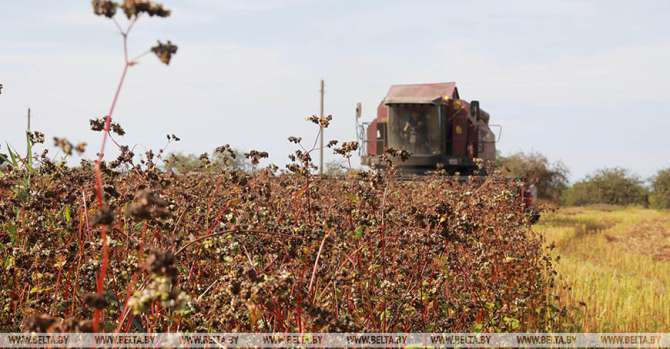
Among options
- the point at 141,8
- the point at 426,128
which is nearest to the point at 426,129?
the point at 426,128

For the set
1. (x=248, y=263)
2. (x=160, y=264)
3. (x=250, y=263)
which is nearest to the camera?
(x=160, y=264)

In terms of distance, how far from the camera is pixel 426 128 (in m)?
19.0

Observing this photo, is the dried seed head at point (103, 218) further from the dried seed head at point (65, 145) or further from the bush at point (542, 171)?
the bush at point (542, 171)

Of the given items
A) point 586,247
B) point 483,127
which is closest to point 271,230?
point 586,247

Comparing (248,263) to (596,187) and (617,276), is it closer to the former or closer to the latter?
(617,276)

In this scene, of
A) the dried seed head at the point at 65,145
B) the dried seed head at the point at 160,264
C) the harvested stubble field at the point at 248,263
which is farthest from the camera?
the harvested stubble field at the point at 248,263

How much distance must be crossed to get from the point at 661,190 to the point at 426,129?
29874 mm

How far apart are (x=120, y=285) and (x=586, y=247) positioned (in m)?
13.4

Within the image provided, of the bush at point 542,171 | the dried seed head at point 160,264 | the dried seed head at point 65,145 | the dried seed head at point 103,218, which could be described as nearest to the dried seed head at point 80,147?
the dried seed head at point 65,145

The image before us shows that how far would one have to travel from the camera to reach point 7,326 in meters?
4.37

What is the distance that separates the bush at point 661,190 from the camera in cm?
4172

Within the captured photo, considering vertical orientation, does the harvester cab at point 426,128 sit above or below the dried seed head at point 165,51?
above

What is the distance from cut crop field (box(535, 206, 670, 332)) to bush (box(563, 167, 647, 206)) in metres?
26.5

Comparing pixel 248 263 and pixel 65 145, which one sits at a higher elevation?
pixel 65 145
